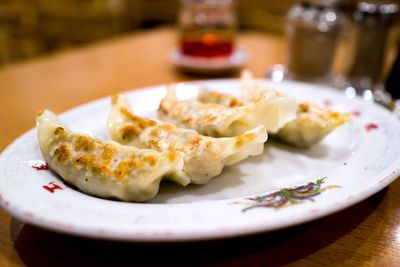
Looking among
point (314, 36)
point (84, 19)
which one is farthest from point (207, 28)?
point (84, 19)

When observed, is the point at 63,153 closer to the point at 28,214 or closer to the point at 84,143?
the point at 84,143

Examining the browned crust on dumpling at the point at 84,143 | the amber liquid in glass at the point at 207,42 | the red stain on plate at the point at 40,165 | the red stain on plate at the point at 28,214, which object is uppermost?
the amber liquid in glass at the point at 207,42

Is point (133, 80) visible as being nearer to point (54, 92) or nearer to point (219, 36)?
point (54, 92)

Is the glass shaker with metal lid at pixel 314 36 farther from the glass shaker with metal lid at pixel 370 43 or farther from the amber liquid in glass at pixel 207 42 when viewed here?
the amber liquid in glass at pixel 207 42

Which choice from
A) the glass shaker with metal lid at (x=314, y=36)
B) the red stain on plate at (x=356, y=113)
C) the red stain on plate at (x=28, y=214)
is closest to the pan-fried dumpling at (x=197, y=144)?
the red stain on plate at (x=28, y=214)

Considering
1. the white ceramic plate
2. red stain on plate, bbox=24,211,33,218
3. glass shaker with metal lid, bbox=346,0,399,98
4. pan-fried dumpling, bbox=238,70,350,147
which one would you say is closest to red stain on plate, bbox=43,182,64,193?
the white ceramic plate

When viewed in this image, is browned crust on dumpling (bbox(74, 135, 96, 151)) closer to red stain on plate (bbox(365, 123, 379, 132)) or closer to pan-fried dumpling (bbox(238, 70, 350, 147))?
pan-fried dumpling (bbox(238, 70, 350, 147))
